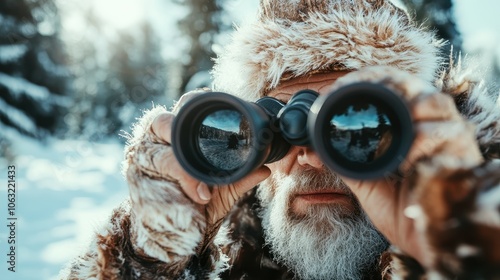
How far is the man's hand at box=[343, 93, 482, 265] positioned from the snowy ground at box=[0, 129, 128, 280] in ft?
9.62

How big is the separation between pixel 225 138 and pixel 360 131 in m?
0.46

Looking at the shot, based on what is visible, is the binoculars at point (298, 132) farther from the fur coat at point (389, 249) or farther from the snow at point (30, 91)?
the snow at point (30, 91)

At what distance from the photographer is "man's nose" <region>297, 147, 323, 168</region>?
1.83 meters

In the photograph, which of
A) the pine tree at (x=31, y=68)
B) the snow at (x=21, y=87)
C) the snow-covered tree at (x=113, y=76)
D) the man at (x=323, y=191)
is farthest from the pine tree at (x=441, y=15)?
the snow-covered tree at (x=113, y=76)

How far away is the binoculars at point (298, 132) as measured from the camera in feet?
3.45

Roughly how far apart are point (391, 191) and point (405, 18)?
1188 millimetres

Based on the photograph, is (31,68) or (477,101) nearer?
(477,101)

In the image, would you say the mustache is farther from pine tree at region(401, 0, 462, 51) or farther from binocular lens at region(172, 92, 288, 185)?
pine tree at region(401, 0, 462, 51)

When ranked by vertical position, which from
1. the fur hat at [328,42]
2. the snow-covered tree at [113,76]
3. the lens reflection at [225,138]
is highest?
the snow-covered tree at [113,76]

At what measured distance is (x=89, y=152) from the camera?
1072 cm

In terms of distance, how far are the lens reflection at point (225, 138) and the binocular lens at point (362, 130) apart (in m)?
0.33

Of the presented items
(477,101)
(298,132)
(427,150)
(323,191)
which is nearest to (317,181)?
(323,191)

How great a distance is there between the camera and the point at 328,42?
1896 mm

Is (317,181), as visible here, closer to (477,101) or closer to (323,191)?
(323,191)
